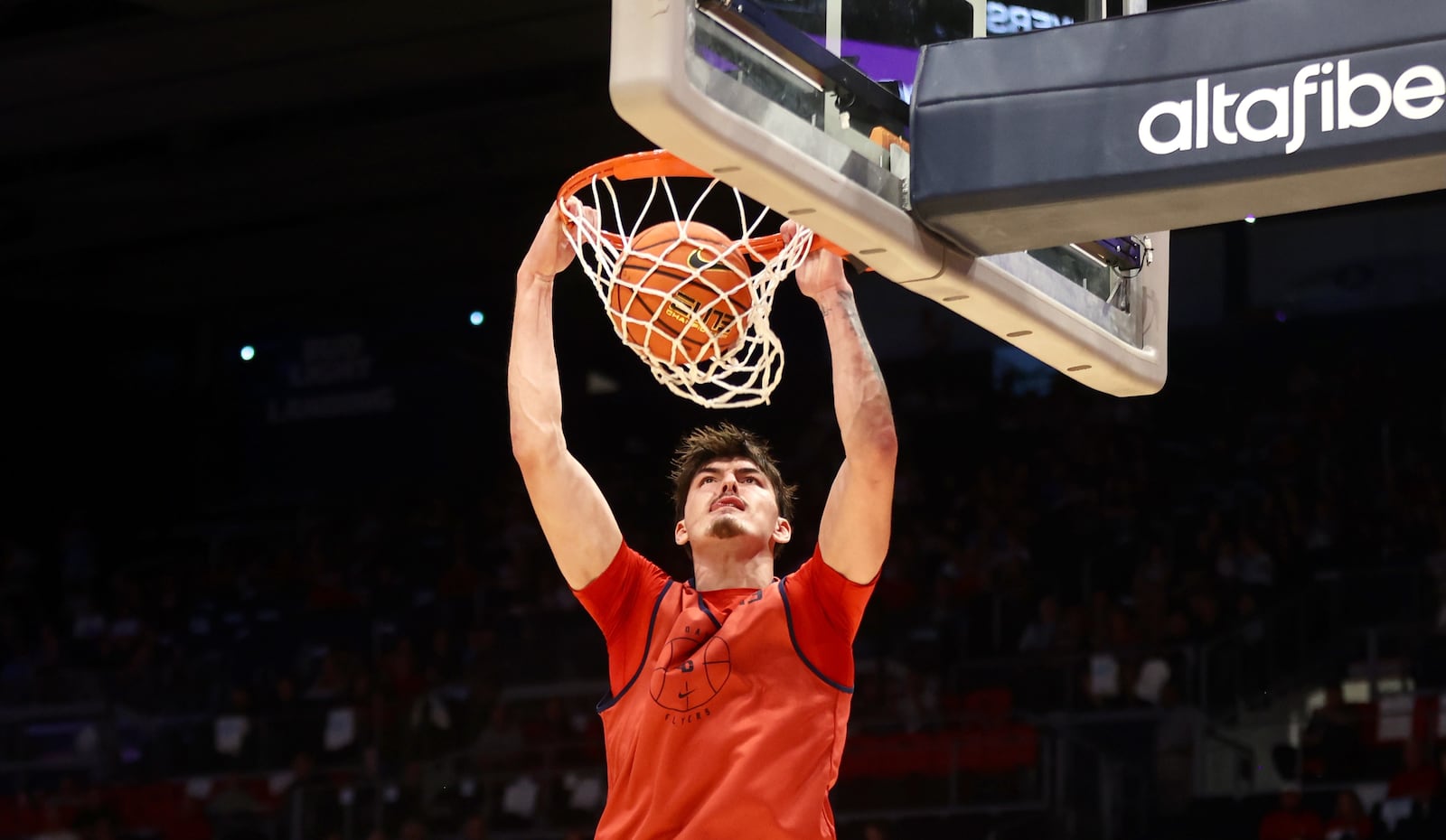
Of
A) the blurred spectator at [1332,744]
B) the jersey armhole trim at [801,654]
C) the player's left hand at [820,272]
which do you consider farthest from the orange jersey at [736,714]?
the blurred spectator at [1332,744]

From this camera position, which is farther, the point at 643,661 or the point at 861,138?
the point at 643,661

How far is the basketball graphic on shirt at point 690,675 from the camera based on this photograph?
376 centimetres

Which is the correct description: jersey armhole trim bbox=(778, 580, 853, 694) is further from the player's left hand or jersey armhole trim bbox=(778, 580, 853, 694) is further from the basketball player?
the player's left hand

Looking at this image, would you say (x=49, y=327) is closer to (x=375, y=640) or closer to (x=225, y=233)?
(x=225, y=233)

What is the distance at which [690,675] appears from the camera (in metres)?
3.79

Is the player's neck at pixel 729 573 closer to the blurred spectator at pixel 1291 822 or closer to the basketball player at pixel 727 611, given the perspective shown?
the basketball player at pixel 727 611

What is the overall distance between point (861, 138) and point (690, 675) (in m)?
1.27

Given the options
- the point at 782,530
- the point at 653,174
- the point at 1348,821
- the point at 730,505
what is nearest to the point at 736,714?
the point at 730,505

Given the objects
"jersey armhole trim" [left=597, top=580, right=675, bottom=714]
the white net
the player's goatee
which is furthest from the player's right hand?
"jersey armhole trim" [left=597, top=580, right=675, bottom=714]

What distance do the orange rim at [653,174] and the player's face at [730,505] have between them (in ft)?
1.71

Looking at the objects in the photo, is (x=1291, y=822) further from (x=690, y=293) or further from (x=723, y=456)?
(x=690, y=293)

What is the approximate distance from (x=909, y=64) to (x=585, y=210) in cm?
103

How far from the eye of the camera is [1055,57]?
303cm

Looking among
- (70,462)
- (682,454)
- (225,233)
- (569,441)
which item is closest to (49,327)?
(70,462)
